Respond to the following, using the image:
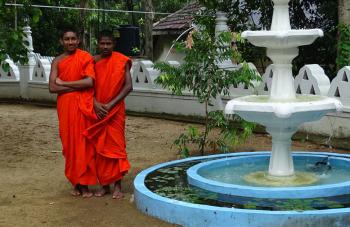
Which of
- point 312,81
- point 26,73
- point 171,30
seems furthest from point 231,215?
point 171,30

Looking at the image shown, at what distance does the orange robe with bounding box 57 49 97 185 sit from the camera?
18.7 feet

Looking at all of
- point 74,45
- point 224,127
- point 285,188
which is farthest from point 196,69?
point 285,188

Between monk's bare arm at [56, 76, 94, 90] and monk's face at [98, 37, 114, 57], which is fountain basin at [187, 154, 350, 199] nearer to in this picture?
monk's bare arm at [56, 76, 94, 90]

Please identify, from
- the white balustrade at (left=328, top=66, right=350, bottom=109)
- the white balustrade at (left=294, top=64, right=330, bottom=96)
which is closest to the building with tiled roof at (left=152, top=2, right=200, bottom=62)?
the white balustrade at (left=294, top=64, right=330, bottom=96)

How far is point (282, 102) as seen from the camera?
204 inches

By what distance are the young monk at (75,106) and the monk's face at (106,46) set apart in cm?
16

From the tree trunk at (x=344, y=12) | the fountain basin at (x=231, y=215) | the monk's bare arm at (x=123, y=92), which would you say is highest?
the tree trunk at (x=344, y=12)

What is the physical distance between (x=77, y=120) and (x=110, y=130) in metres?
0.36

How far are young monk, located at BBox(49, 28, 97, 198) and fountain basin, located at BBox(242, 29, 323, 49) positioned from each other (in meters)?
1.73

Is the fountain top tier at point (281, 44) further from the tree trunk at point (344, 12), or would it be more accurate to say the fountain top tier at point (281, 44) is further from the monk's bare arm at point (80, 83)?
the tree trunk at point (344, 12)

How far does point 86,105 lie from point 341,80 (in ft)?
13.9

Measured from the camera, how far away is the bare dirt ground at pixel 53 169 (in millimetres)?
5090

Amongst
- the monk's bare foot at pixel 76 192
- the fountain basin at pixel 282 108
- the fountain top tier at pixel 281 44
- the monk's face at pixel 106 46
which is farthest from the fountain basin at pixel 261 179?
the monk's face at pixel 106 46

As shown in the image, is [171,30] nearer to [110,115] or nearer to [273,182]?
[110,115]
